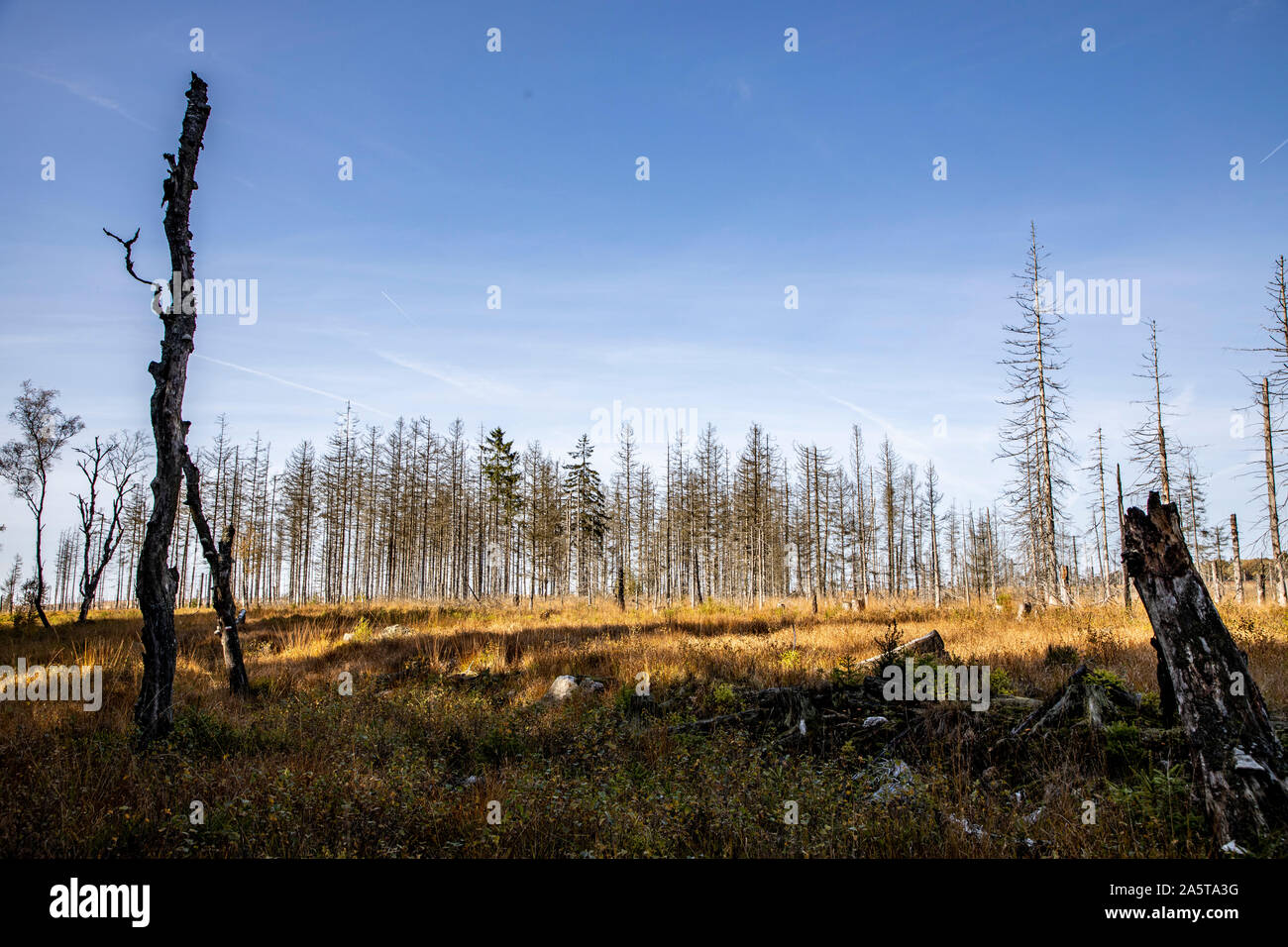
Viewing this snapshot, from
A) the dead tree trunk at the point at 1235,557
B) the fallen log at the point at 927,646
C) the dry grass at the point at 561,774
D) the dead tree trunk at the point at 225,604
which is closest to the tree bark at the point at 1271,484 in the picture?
the dead tree trunk at the point at 1235,557

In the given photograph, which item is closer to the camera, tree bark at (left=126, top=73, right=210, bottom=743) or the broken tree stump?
the broken tree stump

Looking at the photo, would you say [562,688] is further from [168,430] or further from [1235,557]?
[1235,557]

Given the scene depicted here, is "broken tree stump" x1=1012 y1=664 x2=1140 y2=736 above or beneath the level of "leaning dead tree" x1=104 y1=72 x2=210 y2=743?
beneath

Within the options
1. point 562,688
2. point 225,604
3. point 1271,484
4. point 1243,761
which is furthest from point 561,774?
point 1271,484

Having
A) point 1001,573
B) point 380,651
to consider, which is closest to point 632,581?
point 380,651

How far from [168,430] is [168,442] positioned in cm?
16

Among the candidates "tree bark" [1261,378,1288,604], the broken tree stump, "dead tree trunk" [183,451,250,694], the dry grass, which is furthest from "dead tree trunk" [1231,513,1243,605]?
"dead tree trunk" [183,451,250,694]

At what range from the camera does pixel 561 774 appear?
6.47m

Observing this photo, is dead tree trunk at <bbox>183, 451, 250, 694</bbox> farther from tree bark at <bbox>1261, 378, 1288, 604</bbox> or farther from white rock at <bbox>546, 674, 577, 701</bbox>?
tree bark at <bbox>1261, 378, 1288, 604</bbox>

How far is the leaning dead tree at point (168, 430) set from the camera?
7523 mm

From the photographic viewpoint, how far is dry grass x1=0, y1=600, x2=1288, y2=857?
450 centimetres
